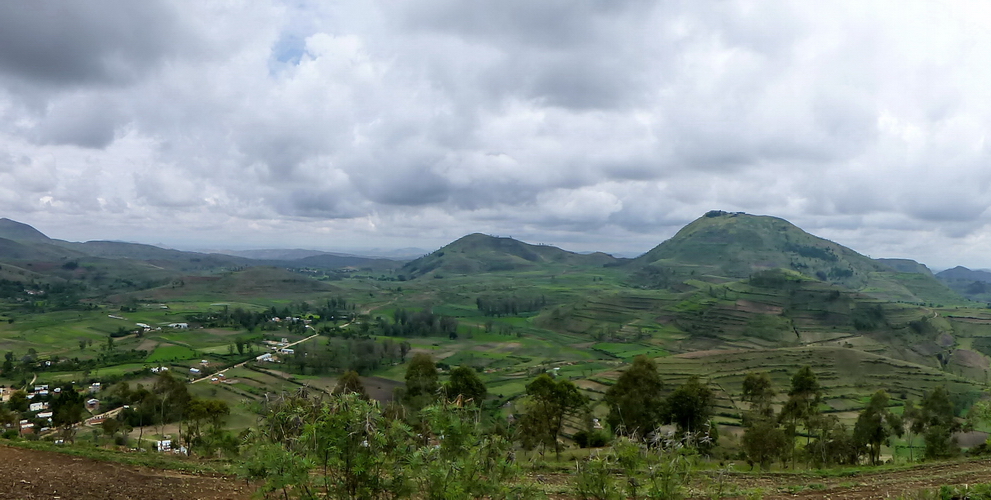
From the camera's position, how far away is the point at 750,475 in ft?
74.5

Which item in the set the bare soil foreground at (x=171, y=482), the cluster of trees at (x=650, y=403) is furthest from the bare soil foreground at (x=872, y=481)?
the cluster of trees at (x=650, y=403)

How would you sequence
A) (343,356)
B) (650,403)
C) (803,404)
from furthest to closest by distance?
(343,356)
(803,404)
(650,403)

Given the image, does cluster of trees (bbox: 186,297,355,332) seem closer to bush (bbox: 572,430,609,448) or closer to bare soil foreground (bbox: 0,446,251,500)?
bush (bbox: 572,430,609,448)

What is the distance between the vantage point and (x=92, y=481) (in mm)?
16234

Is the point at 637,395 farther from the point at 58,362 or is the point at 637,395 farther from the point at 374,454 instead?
the point at 58,362

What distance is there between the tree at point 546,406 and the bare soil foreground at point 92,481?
2476 centimetres

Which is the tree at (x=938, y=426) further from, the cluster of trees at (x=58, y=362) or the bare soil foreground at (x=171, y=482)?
the cluster of trees at (x=58, y=362)

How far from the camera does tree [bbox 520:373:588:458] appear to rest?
3862 centimetres

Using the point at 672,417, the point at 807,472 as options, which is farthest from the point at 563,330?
the point at 807,472

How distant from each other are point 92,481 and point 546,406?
96.2 feet

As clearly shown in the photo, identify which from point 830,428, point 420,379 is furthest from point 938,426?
point 420,379

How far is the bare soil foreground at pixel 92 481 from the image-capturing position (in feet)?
48.9

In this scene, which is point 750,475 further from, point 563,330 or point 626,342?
point 563,330

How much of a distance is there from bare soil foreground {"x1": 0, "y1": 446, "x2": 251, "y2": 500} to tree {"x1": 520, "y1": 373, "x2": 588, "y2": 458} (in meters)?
24.8
